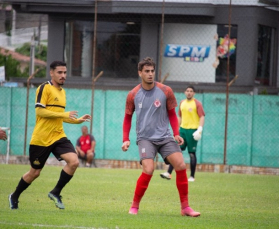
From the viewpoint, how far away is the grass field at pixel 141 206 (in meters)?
7.93

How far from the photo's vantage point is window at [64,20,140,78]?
27.3 metres

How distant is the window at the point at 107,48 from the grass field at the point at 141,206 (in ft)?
33.9

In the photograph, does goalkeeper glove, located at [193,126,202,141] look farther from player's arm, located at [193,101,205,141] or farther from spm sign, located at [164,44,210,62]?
spm sign, located at [164,44,210,62]

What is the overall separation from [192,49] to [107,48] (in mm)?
3416

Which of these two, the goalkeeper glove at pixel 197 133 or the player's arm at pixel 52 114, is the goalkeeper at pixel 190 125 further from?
A: the player's arm at pixel 52 114

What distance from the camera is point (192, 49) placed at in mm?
27000

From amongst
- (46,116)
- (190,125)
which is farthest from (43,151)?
(190,125)

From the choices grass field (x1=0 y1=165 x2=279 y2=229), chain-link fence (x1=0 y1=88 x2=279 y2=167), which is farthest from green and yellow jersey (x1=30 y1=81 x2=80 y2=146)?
chain-link fence (x1=0 y1=88 x2=279 y2=167)

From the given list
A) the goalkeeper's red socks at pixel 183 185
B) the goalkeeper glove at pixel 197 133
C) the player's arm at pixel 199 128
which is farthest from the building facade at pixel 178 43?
the goalkeeper's red socks at pixel 183 185

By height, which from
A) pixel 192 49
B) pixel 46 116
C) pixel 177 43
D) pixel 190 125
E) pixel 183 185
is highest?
pixel 177 43

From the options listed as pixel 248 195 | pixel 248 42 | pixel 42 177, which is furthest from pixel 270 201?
pixel 248 42

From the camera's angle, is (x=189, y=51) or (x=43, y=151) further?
(x=189, y=51)

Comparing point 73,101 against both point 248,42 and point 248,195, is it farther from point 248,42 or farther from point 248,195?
point 248,195

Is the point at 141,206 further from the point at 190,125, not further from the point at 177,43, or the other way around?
the point at 177,43
